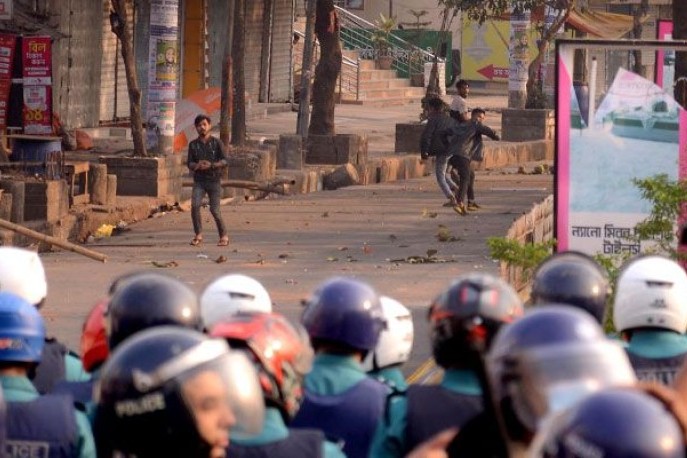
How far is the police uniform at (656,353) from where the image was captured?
→ 5.89m

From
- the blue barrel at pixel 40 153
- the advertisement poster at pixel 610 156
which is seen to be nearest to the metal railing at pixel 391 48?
the blue barrel at pixel 40 153

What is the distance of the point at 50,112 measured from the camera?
791 inches

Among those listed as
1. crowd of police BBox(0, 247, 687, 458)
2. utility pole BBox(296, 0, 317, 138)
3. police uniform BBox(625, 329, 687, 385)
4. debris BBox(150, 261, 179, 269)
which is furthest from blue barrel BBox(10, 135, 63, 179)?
police uniform BBox(625, 329, 687, 385)

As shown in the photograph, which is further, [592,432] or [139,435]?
[139,435]

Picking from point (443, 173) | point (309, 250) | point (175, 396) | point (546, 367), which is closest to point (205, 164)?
point (309, 250)

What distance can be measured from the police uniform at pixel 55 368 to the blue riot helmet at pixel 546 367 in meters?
3.09

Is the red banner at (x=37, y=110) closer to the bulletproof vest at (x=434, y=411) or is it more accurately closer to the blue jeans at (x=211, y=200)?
the blue jeans at (x=211, y=200)

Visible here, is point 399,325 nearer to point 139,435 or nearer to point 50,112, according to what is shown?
point 139,435

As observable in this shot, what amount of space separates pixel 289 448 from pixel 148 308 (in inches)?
33.5

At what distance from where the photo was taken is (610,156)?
463 inches

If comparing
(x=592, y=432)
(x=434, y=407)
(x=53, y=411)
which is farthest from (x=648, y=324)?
(x=592, y=432)

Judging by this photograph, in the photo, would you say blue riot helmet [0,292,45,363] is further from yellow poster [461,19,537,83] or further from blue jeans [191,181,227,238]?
yellow poster [461,19,537,83]

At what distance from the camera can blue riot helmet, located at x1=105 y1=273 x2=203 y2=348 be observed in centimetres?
495

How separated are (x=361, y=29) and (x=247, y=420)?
4455cm
